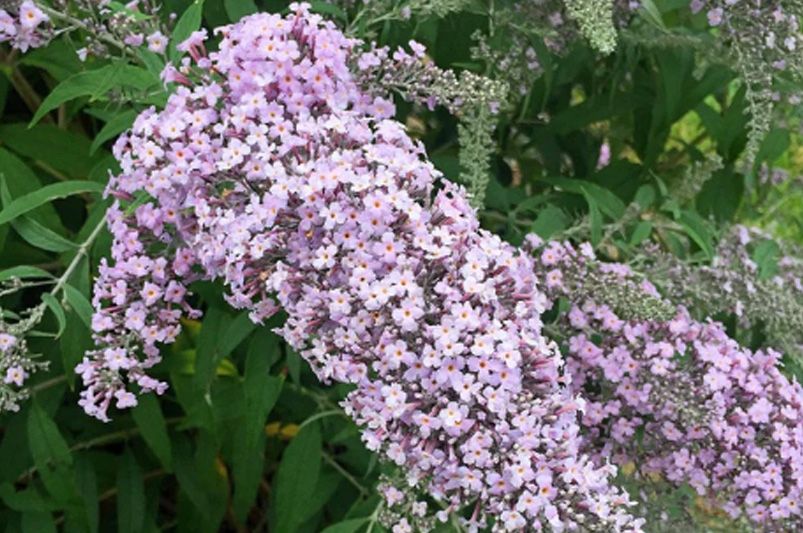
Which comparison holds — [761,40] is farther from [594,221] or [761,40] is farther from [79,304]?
[79,304]

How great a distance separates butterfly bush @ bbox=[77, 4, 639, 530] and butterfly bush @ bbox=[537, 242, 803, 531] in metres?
0.47

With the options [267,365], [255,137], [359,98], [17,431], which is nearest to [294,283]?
[255,137]

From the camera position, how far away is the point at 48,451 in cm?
306

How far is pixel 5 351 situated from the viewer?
2.40m

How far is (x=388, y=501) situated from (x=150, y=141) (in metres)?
0.80

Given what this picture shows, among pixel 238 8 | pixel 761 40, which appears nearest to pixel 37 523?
pixel 238 8

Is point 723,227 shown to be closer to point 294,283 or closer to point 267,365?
point 267,365

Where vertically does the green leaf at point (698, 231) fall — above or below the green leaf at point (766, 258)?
above

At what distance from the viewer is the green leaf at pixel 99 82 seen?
261 centimetres

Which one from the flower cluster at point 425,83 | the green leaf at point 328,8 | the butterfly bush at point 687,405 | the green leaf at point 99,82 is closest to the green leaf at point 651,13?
the flower cluster at point 425,83

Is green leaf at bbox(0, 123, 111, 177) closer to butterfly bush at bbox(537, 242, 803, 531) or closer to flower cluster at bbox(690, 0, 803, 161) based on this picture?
butterfly bush at bbox(537, 242, 803, 531)

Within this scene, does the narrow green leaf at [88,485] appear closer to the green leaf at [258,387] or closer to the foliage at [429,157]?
the foliage at [429,157]

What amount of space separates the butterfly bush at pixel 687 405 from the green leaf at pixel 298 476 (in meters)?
0.64

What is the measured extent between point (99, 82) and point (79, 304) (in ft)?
1.40
